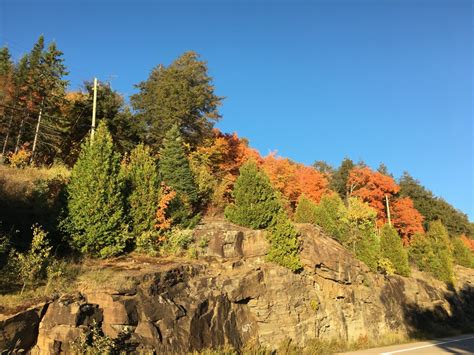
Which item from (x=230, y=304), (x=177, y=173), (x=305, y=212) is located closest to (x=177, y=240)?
(x=230, y=304)

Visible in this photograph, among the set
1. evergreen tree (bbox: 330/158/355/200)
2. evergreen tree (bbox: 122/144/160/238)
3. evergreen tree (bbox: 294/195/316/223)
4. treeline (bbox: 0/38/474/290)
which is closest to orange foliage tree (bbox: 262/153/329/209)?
treeline (bbox: 0/38/474/290)

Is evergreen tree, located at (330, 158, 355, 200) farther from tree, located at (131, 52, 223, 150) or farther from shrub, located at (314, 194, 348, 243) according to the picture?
tree, located at (131, 52, 223, 150)

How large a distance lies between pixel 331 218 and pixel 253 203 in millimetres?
12004

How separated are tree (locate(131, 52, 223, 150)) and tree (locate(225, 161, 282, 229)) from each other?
397 inches

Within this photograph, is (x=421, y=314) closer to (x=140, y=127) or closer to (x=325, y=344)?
(x=325, y=344)

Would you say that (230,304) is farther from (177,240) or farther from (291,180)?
(291,180)

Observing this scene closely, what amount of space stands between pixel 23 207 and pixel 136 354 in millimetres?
9251

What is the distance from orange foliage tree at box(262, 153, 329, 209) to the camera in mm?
37344

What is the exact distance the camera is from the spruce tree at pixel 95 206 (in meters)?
14.0

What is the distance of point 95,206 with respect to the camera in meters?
14.1

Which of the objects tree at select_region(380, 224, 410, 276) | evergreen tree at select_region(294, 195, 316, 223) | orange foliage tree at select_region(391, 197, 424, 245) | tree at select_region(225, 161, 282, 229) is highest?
orange foliage tree at select_region(391, 197, 424, 245)

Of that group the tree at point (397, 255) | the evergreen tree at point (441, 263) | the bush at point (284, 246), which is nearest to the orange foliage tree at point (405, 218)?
the evergreen tree at point (441, 263)

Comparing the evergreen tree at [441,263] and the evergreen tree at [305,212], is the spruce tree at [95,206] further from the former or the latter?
the evergreen tree at [441,263]

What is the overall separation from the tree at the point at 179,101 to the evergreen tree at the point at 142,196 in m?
11.9
